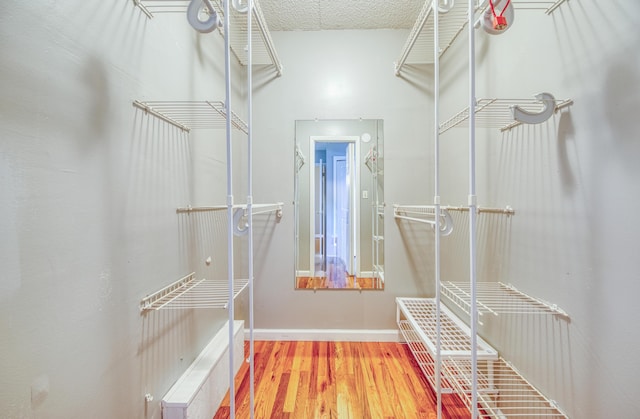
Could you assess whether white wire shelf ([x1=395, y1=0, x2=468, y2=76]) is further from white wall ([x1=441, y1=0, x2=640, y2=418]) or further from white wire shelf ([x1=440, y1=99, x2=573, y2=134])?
white wire shelf ([x1=440, y1=99, x2=573, y2=134])

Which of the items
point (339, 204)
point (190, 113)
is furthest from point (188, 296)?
point (339, 204)

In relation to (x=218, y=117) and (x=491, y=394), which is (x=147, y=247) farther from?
(x=491, y=394)

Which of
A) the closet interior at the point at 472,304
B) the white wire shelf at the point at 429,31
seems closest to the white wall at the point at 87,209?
the closet interior at the point at 472,304

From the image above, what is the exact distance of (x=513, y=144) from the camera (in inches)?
44.7

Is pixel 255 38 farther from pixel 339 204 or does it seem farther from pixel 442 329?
pixel 442 329

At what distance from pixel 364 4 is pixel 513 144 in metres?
1.34

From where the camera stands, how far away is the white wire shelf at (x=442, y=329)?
122 cm

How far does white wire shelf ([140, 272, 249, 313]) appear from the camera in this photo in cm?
96

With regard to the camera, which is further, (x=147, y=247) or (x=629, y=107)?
(x=147, y=247)

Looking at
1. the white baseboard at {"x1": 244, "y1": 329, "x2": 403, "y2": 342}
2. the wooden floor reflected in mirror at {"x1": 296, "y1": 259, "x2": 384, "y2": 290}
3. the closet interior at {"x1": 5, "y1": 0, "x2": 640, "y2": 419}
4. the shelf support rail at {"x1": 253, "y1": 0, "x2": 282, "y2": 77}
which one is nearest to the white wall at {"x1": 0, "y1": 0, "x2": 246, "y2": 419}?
the closet interior at {"x1": 5, "y1": 0, "x2": 640, "y2": 419}

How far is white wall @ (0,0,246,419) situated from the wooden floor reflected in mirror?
94 centimetres

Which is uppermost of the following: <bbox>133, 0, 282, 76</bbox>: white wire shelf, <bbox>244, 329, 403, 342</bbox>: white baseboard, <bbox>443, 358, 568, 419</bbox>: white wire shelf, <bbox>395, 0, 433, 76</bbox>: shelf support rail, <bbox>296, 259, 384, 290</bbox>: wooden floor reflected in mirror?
<bbox>133, 0, 282, 76</bbox>: white wire shelf

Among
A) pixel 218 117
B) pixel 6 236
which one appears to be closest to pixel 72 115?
pixel 6 236

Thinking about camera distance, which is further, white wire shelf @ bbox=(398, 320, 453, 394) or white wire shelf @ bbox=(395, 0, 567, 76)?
white wire shelf @ bbox=(398, 320, 453, 394)
